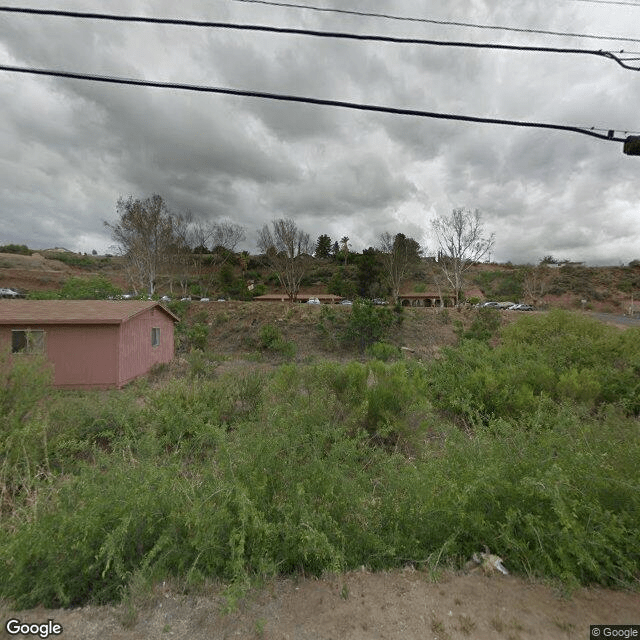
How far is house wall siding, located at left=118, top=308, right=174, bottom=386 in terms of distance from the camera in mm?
14031

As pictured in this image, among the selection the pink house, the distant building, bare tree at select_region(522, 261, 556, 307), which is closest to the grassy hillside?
bare tree at select_region(522, 261, 556, 307)

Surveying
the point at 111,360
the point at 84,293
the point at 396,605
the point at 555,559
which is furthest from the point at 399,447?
the point at 84,293

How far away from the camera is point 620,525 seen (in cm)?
255

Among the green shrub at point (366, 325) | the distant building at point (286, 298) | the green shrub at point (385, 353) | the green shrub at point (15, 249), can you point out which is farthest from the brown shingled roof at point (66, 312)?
the green shrub at point (15, 249)

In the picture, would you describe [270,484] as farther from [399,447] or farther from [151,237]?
[151,237]

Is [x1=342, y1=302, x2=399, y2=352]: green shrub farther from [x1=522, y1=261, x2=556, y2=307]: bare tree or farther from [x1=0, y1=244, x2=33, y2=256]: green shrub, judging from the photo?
[x1=0, y1=244, x2=33, y2=256]: green shrub

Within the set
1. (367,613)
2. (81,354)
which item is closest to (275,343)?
(81,354)

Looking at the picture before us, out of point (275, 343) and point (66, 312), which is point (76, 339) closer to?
point (66, 312)

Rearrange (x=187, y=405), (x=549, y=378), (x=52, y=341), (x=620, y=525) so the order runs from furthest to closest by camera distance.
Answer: (x=52, y=341) → (x=549, y=378) → (x=187, y=405) → (x=620, y=525)

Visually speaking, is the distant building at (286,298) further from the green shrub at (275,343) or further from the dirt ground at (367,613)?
the dirt ground at (367,613)

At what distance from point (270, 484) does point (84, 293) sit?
25.0 m

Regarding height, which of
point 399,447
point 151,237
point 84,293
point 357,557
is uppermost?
point 151,237

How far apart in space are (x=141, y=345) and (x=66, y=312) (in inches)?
131

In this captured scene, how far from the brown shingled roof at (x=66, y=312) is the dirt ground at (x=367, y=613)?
13.5 m
